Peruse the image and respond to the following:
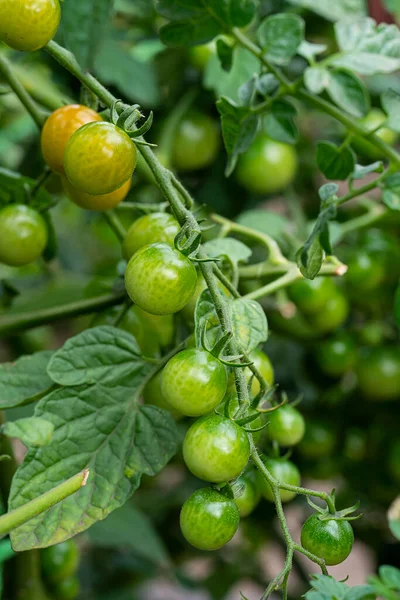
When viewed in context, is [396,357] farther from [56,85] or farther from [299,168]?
[56,85]

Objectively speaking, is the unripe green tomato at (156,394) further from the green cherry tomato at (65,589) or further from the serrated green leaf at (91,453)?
the green cherry tomato at (65,589)

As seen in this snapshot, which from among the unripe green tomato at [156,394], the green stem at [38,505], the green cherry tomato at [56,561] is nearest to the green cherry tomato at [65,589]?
the green cherry tomato at [56,561]

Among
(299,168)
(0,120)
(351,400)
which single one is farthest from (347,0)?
(0,120)

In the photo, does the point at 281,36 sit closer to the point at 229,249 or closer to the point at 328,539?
the point at 229,249

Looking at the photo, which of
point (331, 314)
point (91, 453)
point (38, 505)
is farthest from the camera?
point (331, 314)

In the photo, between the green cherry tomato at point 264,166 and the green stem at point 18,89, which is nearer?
the green stem at point 18,89

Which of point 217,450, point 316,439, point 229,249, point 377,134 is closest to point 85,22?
point 229,249
